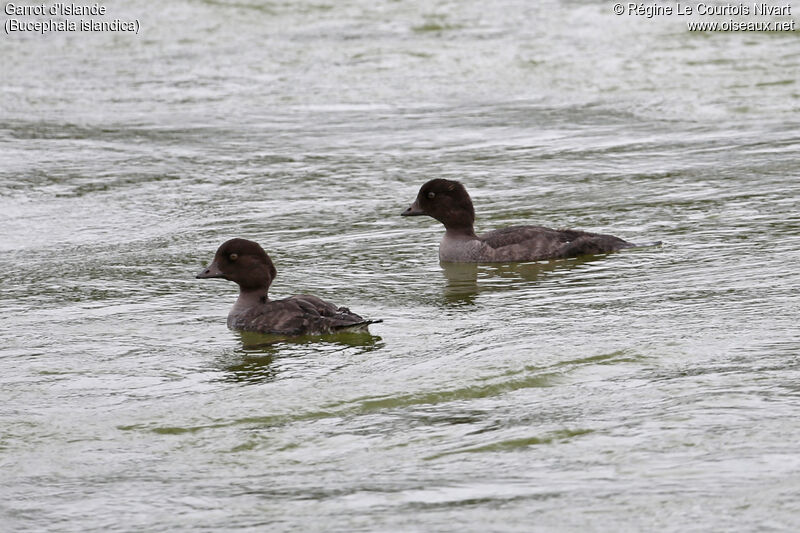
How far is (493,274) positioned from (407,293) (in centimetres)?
113

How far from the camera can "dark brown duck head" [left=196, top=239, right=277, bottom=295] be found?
1112 cm

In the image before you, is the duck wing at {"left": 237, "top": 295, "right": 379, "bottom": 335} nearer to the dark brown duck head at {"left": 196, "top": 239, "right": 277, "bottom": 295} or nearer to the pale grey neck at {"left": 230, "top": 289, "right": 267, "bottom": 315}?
the pale grey neck at {"left": 230, "top": 289, "right": 267, "bottom": 315}

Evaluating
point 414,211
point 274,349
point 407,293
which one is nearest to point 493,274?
point 407,293

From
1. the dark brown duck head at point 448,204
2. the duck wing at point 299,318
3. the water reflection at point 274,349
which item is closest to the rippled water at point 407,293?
the water reflection at point 274,349

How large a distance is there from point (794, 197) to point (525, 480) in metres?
8.33

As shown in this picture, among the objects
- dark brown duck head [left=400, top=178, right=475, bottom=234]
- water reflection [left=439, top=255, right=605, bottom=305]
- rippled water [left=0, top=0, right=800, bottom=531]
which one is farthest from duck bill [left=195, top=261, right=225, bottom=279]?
dark brown duck head [left=400, top=178, right=475, bottom=234]

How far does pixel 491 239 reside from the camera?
1323 centimetres

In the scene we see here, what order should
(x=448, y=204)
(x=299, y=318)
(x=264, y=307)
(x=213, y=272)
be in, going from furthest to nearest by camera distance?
(x=448, y=204) < (x=213, y=272) < (x=264, y=307) < (x=299, y=318)

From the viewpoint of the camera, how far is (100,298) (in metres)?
12.1

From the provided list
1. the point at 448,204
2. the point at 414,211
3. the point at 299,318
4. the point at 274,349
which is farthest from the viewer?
the point at 414,211

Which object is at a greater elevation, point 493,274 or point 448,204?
point 448,204

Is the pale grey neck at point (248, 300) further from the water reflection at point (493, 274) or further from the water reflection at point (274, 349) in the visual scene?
the water reflection at point (493, 274)

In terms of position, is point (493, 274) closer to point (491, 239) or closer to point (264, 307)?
point (491, 239)

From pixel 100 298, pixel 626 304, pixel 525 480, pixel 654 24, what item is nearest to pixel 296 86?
pixel 654 24
